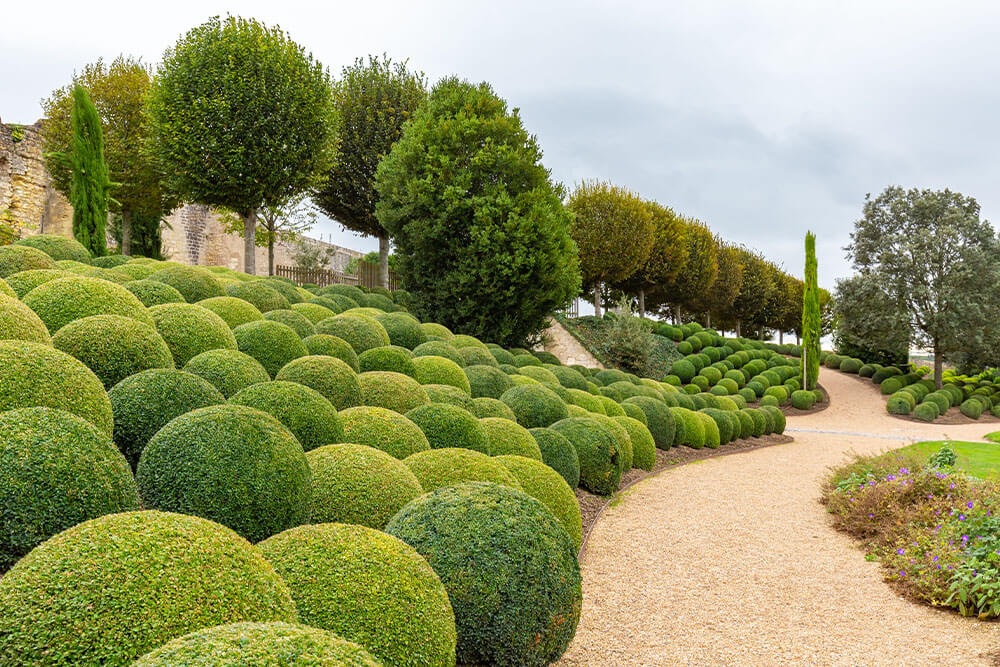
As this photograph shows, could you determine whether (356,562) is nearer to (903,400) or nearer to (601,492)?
(601,492)

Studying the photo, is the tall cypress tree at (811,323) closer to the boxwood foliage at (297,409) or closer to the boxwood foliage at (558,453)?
the boxwood foliage at (558,453)

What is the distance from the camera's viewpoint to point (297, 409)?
4.65 metres

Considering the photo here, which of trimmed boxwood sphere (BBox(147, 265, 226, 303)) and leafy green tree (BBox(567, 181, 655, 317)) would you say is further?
leafy green tree (BBox(567, 181, 655, 317))

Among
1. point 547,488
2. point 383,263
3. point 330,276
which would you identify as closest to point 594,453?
point 547,488

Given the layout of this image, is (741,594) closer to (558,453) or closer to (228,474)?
(558,453)

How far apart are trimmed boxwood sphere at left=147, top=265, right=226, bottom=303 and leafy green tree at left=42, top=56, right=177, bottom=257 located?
16.5 metres

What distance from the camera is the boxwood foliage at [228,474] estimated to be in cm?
345

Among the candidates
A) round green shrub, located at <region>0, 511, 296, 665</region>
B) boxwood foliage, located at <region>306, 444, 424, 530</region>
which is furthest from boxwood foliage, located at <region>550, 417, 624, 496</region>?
round green shrub, located at <region>0, 511, 296, 665</region>

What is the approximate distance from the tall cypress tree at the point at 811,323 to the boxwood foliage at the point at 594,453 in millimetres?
20196

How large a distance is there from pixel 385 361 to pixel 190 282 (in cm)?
270

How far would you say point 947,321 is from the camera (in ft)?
81.0

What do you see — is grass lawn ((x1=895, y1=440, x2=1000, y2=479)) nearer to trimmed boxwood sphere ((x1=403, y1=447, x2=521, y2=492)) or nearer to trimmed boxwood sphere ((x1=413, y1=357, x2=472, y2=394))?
trimmed boxwood sphere ((x1=413, y1=357, x2=472, y2=394))

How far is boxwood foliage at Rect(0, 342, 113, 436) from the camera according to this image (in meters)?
3.60

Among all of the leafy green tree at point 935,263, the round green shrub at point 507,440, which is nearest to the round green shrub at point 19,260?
the round green shrub at point 507,440
